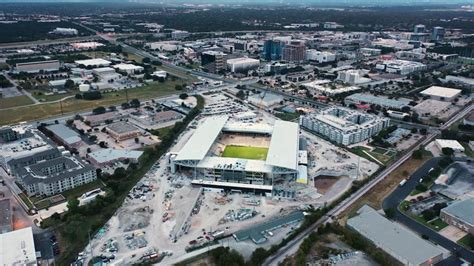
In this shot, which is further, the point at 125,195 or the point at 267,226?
the point at 125,195

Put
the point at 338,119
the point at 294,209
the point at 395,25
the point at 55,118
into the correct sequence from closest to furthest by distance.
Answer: the point at 294,209 → the point at 338,119 → the point at 55,118 → the point at 395,25

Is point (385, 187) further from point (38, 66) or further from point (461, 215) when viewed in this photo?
point (38, 66)

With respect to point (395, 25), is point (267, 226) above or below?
below

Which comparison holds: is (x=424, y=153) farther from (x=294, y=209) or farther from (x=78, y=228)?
(x=78, y=228)

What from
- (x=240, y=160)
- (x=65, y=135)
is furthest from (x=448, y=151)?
(x=65, y=135)

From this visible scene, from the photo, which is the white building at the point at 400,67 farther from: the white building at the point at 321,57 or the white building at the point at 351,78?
the white building at the point at 321,57

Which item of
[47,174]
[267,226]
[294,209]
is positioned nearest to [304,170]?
[294,209]

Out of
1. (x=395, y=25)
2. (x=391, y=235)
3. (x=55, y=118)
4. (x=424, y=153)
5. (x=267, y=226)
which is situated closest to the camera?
(x=391, y=235)
